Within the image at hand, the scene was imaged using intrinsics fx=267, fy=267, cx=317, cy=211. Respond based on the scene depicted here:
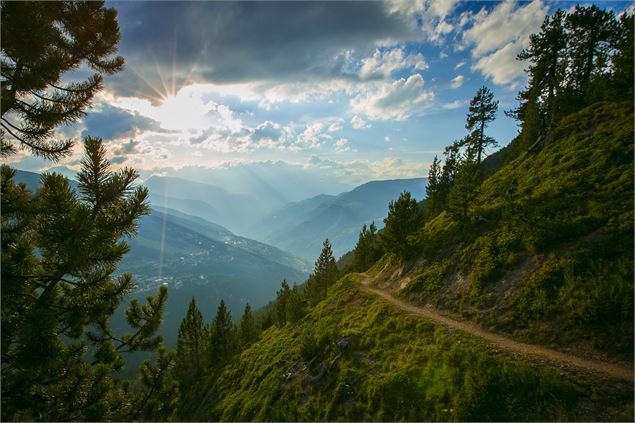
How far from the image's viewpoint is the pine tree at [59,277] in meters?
6.05

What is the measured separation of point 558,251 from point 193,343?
58119mm

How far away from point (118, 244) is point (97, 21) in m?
6.43

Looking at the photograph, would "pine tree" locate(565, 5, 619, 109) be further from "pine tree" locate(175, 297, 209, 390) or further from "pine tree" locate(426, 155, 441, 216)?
"pine tree" locate(175, 297, 209, 390)

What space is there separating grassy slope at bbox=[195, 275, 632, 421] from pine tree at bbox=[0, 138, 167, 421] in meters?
13.3

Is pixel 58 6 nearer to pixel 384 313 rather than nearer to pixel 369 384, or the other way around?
pixel 369 384

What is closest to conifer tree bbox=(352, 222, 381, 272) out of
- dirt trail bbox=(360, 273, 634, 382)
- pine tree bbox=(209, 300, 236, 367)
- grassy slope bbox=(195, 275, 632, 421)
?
grassy slope bbox=(195, 275, 632, 421)

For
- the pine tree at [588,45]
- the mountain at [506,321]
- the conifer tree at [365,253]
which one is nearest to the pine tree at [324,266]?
the conifer tree at [365,253]

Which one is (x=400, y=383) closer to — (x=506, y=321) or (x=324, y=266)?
(x=506, y=321)

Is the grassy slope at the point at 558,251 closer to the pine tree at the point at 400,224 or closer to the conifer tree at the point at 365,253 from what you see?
the pine tree at the point at 400,224

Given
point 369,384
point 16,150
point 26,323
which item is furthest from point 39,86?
point 369,384

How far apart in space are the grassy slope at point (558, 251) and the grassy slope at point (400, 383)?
3082 millimetres

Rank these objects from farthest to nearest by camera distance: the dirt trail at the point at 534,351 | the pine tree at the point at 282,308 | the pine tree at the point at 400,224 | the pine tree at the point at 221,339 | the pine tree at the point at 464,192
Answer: the pine tree at the point at 221,339 < the pine tree at the point at 282,308 < the pine tree at the point at 400,224 < the pine tree at the point at 464,192 < the dirt trail at the point at 534,351

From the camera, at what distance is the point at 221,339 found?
5512 cm

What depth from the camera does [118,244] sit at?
7.38m
